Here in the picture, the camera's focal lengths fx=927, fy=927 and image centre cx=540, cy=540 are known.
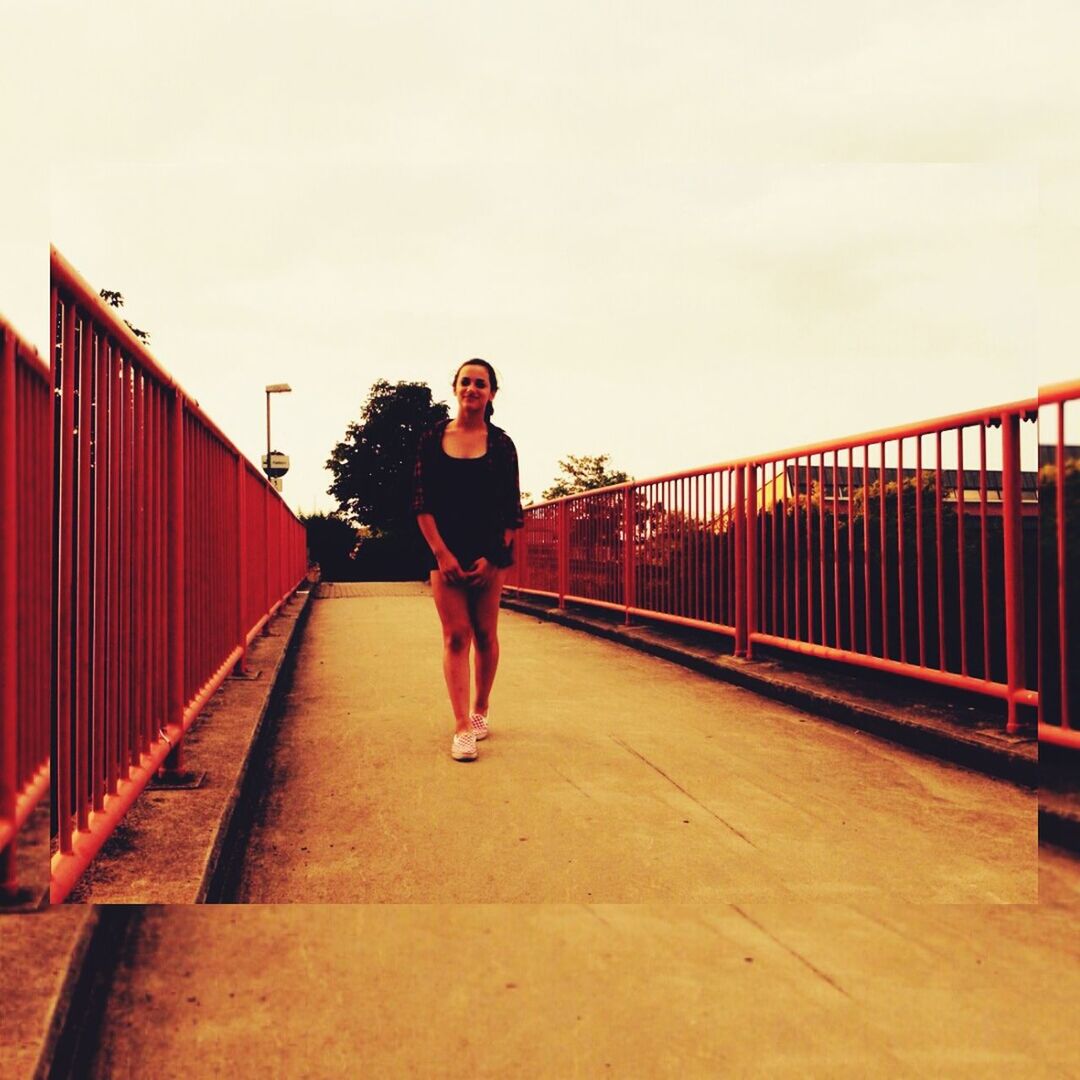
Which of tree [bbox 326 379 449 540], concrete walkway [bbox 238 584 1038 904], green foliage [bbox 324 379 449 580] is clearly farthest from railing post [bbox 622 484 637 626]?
tree [bbox 326 379 449 540]

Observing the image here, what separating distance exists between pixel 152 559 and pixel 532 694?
227cm

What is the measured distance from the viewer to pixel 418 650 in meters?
6.03

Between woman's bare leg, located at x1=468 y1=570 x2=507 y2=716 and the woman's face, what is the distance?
64 cm

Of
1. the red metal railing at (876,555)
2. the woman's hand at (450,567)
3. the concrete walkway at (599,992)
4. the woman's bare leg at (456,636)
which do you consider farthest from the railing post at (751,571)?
the concrete walkway at (599,992)

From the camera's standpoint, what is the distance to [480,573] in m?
3.20

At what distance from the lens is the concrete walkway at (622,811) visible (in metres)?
2.10

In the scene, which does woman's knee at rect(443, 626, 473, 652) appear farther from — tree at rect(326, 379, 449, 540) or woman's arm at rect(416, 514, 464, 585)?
tree at rect(326, 379, 449, 540)

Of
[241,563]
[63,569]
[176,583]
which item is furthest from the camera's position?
[241,563]

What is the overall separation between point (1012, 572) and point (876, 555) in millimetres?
954

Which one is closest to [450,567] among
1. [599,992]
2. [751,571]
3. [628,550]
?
[599,992]

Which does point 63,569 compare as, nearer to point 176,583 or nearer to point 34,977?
point 34,977

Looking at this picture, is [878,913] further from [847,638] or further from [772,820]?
[847,638]

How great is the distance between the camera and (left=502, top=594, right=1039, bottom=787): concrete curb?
286cm

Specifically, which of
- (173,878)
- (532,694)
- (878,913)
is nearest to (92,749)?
(173,878)
